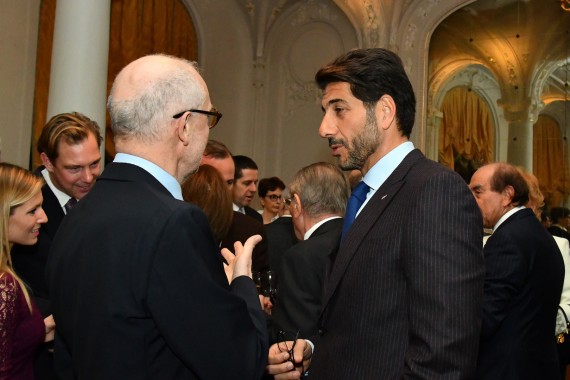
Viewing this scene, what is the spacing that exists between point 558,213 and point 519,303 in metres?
6.09

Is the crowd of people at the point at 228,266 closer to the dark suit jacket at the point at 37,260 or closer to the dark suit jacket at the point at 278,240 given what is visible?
the dark suit jacket at the point at 37,260

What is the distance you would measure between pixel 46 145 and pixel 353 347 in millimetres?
2351

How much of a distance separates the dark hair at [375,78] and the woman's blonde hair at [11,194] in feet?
5.47

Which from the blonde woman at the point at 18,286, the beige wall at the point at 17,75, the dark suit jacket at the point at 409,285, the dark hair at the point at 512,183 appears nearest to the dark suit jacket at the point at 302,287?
the dark suit jacket at the point at 409,285

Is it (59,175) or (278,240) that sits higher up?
(59,175)

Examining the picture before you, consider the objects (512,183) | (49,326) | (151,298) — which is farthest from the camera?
(512,183)

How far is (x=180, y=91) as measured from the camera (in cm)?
192

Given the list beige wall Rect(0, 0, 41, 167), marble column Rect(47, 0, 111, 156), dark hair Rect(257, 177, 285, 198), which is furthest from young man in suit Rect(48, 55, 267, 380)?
beige wall Rect(0, 0, 41, 167)

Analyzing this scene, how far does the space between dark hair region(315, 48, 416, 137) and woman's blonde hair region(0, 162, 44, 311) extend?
5.47ft

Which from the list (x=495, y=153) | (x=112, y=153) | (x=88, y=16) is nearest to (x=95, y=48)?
(x=88, y=16)

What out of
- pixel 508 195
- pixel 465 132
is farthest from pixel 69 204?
pixel 465 132

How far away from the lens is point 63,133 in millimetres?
3723

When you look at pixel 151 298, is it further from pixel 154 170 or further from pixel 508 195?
pixel 508 195

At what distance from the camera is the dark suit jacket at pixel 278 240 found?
5218 millimetres
